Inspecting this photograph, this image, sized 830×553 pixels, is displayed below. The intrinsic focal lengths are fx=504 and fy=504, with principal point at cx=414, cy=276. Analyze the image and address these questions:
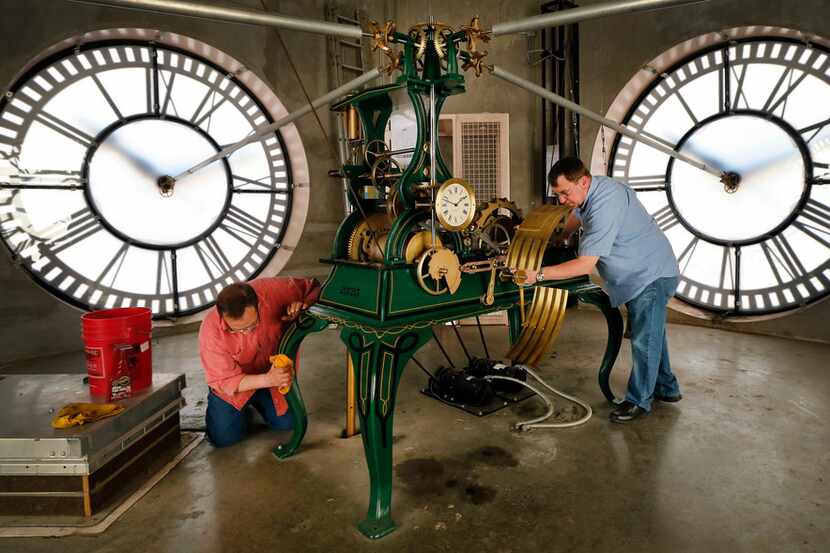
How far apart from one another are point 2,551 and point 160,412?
72 centimetres

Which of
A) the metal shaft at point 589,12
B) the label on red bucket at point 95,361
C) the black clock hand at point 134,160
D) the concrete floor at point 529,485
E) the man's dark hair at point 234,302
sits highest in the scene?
the metal shaft at point 589,12

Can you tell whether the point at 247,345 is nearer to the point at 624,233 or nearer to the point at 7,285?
the point at 624,233

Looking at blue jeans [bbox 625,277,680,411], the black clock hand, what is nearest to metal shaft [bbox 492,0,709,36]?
blue jeans [bbox 625,277,680,411]

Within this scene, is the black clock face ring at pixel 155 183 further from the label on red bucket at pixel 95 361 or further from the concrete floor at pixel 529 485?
the label on red bucket at pixel 95 361

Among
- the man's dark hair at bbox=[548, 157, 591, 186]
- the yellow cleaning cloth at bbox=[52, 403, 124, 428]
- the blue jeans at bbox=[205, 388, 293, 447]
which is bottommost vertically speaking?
the blue jeans at bbox=[205, 388, 293, 447]

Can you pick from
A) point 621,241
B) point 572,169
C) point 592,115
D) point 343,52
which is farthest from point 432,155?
point 343,52

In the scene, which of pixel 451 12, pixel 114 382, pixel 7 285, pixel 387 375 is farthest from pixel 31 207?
pixel 451 12

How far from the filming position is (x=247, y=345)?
7.98 ft

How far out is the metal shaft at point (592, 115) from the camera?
3.35m

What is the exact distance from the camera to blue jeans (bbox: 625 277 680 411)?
8.95 feet

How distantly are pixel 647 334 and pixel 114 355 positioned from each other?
8.65 ft

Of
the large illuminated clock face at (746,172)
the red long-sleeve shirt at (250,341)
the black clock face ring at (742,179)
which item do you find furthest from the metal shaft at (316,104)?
the black clock face ring at (742,179)

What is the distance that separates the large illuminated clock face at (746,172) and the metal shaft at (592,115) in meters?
0.35

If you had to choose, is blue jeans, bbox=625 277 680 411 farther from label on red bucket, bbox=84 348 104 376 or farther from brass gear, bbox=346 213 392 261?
label on red bucket, bbox=84 348 104 376
